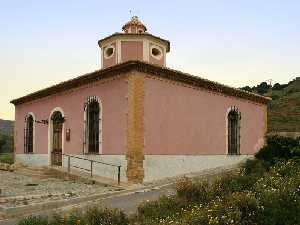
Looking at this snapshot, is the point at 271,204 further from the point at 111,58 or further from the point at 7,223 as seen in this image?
the point at 111,58

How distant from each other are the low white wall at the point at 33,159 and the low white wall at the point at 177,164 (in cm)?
796

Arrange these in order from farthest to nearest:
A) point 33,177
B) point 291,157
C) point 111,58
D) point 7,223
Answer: point 111,58, point 33,177, point 291,157, point 7,223

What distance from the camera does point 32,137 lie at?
2762 centimetres

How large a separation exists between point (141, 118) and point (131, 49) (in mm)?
5585

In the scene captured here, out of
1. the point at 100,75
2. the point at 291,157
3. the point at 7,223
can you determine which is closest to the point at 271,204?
the point at 7,223

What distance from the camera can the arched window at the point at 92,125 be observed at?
69.0 feet

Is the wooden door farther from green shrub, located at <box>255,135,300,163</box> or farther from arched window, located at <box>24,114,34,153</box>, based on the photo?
green shrub, located at <box>255,135,300,163</box>

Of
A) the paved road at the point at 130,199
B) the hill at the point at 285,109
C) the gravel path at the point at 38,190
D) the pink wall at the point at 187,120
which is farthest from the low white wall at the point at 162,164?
the hill at the point at 285,109

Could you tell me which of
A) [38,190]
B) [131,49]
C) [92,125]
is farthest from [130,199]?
[131,49]

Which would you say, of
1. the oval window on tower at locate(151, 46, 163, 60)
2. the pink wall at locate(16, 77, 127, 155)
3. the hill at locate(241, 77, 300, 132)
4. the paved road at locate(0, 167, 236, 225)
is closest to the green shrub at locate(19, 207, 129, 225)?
the paved road at locate(0, 167, 236, 225)

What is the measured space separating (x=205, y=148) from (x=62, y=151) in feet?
24.0

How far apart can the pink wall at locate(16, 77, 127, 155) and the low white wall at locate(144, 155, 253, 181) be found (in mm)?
1458

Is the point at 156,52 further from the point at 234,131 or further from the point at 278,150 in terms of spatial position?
the point at 278,150

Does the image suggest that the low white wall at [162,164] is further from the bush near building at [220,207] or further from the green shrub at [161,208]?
the green shrub at [161,208]
